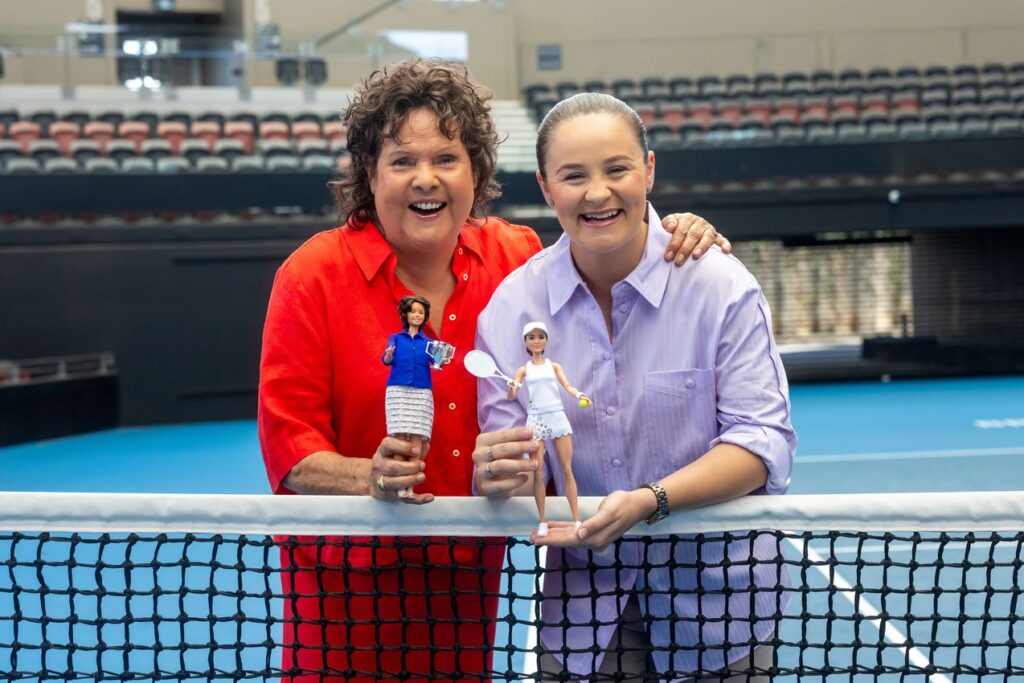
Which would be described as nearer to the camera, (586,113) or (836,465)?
(586,113)

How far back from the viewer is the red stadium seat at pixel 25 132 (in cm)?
1614

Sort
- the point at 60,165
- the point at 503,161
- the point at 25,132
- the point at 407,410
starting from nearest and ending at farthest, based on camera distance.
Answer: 1. the point at 407,410
2. the point at 60,165
3. the point at 25,132
4. the point at 503,161

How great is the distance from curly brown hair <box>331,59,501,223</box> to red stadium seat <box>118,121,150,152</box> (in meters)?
15.6

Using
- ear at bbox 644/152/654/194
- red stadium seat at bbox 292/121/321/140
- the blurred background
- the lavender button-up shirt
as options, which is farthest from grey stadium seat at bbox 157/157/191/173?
ear at bbox 644/152/654/194

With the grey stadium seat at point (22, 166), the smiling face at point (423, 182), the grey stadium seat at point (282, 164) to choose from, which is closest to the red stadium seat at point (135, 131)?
the grey stadium seat at point (22, 166)

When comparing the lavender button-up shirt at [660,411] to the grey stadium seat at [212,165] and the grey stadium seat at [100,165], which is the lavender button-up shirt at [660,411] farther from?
the grey stadium seat at [100,165]

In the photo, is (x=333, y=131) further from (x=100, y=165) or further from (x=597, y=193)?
(x=597, y=193)

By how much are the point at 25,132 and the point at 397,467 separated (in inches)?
654

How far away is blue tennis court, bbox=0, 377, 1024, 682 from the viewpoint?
584 cm

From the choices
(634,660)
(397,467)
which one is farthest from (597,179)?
(634,660)

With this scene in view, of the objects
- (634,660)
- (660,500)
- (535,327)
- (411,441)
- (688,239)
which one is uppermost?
(688,239)

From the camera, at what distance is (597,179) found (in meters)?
2.05

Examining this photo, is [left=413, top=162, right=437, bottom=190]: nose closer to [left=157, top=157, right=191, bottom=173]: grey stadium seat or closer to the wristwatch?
the wristwatch

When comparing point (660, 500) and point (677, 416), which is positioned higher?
point (677, 416)
